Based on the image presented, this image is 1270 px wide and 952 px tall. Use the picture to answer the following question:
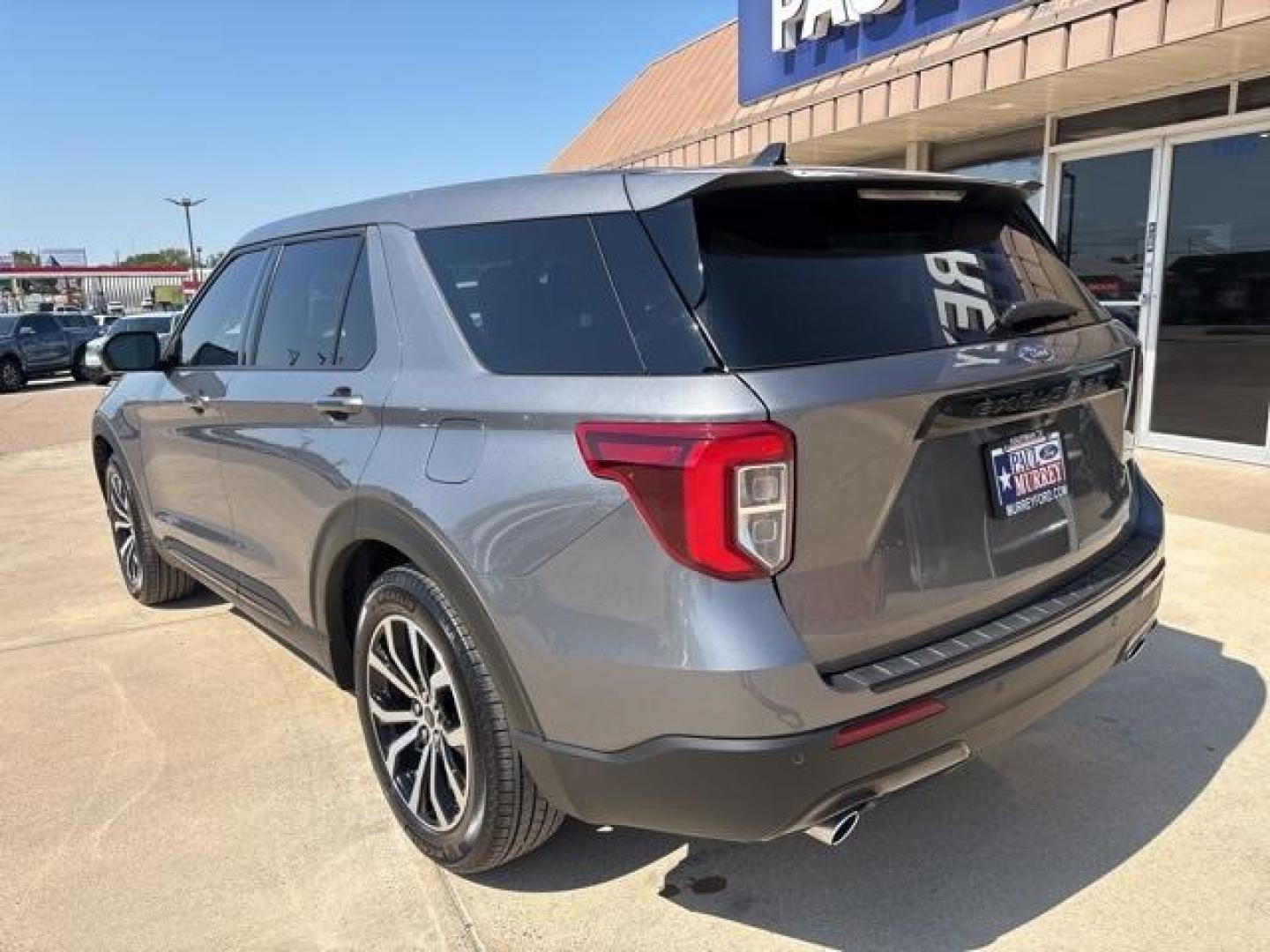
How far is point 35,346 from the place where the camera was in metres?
21.8

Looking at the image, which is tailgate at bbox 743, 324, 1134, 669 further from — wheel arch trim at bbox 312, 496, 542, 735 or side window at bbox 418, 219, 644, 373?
wheel arch trim at bbox 312, 496, 542, 735

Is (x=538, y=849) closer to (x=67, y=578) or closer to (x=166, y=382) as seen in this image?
(x=166, y=382)

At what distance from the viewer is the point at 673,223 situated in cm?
210

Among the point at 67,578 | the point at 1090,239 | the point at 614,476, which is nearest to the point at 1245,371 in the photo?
the point at 1090,239

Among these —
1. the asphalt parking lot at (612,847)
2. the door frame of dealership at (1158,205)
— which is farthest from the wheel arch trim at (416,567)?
the door frame of dealership at (1158,205)

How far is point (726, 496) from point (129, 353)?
11.3 feet

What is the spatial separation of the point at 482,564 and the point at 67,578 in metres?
4.55

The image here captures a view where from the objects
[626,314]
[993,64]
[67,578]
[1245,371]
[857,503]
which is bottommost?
[67,578]

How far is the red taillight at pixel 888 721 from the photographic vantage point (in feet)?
6.34

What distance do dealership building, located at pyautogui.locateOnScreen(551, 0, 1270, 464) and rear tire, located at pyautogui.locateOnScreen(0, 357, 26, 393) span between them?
18.8 m

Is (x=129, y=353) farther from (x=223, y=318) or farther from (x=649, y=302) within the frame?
(x=649, y=302)

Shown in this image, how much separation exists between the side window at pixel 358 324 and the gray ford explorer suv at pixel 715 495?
2cm

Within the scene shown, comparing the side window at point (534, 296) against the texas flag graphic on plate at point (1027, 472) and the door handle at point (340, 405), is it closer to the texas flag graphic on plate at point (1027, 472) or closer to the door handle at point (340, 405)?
the door handle at point (340, 405)

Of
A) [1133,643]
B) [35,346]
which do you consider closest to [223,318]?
[1133,643]
